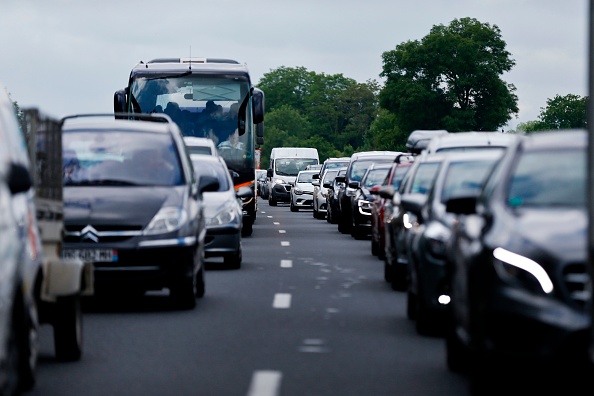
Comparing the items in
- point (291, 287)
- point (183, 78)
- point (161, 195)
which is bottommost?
point (291, 287)

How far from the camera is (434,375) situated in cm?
933

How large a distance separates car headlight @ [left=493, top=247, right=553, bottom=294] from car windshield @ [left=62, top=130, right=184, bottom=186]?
700 cm

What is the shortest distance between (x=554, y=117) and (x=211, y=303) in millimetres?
158731

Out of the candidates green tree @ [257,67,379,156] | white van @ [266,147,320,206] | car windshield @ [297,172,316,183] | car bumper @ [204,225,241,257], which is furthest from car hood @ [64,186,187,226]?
green tree @ [257,67,379,156]

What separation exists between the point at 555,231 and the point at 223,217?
12.1 m

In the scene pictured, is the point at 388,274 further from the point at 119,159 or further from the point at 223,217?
the point at 119,159

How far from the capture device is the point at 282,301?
14.8 meters

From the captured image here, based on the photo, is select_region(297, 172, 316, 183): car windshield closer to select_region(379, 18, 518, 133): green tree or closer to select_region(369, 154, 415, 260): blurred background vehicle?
select_region(369, 154, 415, 260): blurred background vehicle

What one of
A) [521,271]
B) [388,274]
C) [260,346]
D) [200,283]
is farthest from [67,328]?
[388,274]

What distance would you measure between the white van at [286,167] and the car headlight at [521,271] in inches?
2177

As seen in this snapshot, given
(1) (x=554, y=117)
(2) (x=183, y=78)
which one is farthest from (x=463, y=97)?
(2) (x=183, y=78)

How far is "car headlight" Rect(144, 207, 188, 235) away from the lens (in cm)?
1348

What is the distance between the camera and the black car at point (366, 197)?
27.8 meters

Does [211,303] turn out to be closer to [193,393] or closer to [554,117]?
[193,393]
